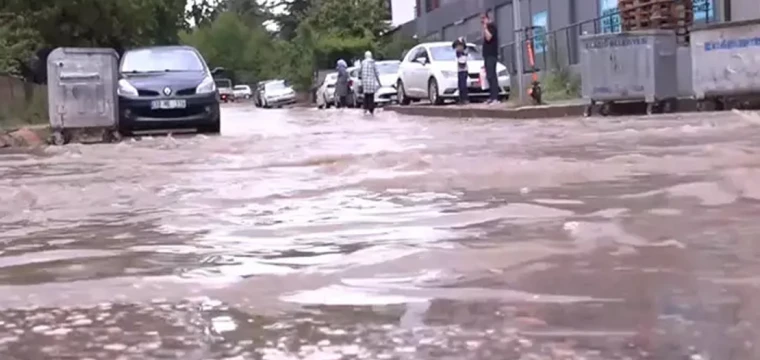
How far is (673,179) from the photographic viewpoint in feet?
24.1

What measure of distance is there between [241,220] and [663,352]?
3.40 metres

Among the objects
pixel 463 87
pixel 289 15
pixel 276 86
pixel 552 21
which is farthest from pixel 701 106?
pixel 289 15

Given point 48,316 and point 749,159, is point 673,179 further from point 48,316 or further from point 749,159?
point 48,316

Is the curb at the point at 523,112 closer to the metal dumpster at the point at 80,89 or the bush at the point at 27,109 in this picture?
the metal dumpster at the point at 80,89

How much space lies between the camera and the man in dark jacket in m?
21.6

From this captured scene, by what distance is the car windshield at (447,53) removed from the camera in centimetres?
2773

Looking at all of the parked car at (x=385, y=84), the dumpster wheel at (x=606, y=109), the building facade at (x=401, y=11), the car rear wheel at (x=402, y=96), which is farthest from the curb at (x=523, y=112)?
the building facade at (x=401, y=11)

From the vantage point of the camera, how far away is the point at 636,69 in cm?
1753

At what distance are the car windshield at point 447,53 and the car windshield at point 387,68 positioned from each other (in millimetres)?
7236

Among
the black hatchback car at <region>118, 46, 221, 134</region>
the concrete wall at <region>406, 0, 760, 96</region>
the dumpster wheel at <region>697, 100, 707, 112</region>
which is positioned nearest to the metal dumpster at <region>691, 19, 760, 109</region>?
Result: the dumpster wheel at <region>697, 100, 707, 112</region>

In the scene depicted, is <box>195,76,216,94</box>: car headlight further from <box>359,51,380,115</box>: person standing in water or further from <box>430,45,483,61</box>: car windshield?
<box>359,51,380,115</box>: person standing in water

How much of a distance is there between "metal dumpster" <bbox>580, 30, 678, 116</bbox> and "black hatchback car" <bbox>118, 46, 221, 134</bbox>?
5.45m

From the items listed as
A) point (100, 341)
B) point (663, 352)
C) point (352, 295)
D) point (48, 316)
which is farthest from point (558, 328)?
point (48, 316)

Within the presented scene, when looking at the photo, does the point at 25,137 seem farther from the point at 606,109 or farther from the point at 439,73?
the point at 439,73
